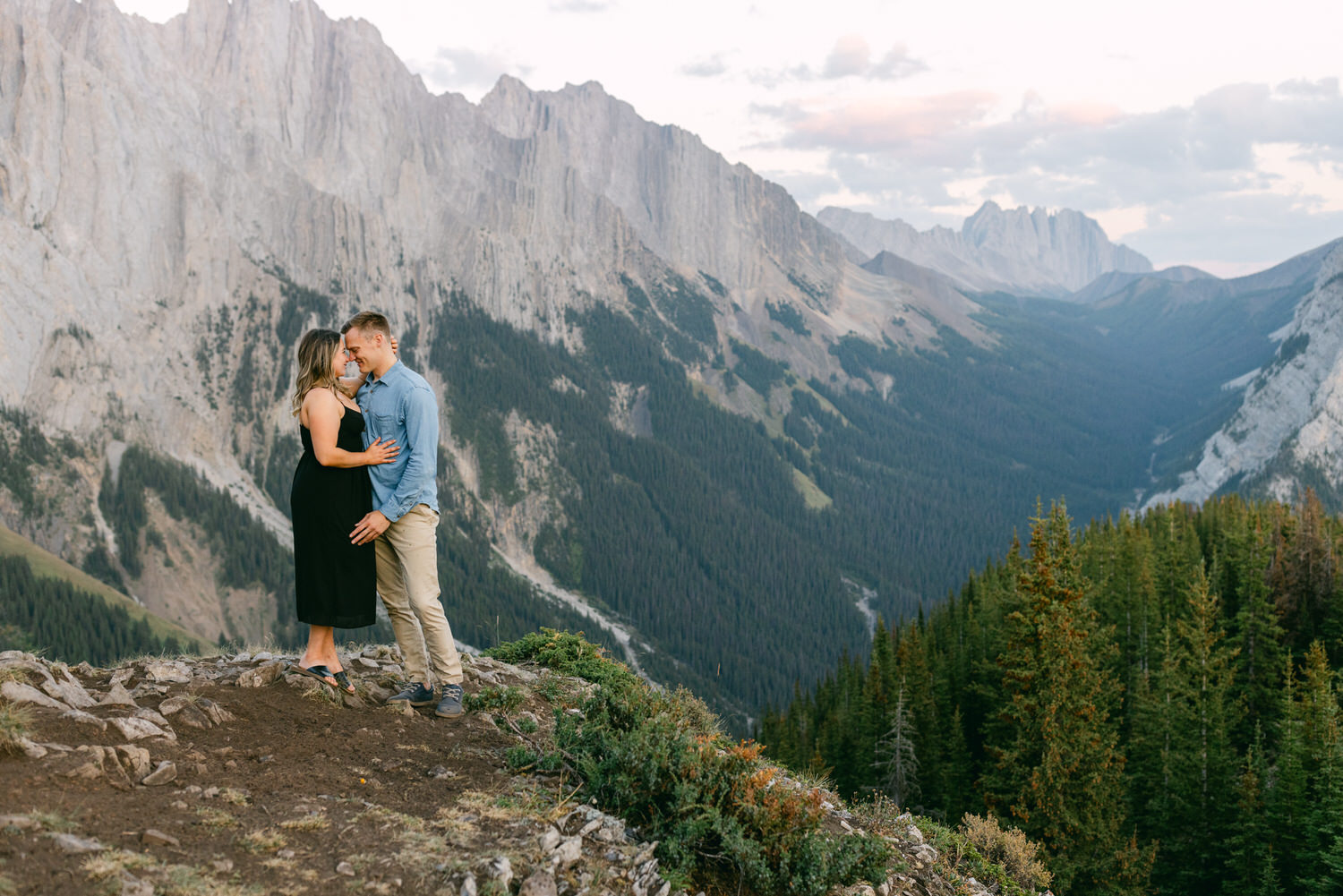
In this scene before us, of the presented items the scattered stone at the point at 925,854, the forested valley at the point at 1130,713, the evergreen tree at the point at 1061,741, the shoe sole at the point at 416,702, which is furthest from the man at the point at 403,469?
the evergreen tree at the point at 1061,741

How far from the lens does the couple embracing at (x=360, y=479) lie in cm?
1014

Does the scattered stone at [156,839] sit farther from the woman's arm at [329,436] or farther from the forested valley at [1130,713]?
the forested valley at [1130,713]

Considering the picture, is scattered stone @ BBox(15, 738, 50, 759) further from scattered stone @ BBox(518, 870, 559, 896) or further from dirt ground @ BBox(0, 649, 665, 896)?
scattered stone @ BBox(518, 870, 559, 896)

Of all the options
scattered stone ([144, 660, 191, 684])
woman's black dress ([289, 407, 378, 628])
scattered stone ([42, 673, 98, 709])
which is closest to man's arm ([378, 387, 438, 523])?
woman's black dress ([289, 407, 378, 628])

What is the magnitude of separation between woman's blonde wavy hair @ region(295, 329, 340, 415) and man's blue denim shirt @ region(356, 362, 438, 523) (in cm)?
49

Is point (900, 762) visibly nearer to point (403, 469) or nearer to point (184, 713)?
point (403, 469)

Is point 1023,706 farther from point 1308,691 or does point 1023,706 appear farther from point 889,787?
point 1308,691

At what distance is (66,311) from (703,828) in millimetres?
177988

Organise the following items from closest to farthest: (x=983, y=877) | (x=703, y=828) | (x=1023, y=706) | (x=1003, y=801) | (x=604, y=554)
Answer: (x=703, y=828)
(x=983, y=877)
(x=1023, y=706)
(x=1003, y=801)
(x=604, y=554)

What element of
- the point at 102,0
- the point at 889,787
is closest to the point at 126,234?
the point at 102,0

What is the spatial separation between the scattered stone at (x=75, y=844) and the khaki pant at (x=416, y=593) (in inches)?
164

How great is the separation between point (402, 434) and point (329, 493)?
1.16 meters

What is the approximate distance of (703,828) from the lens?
8.02 meters

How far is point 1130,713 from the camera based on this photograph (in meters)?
43.7
